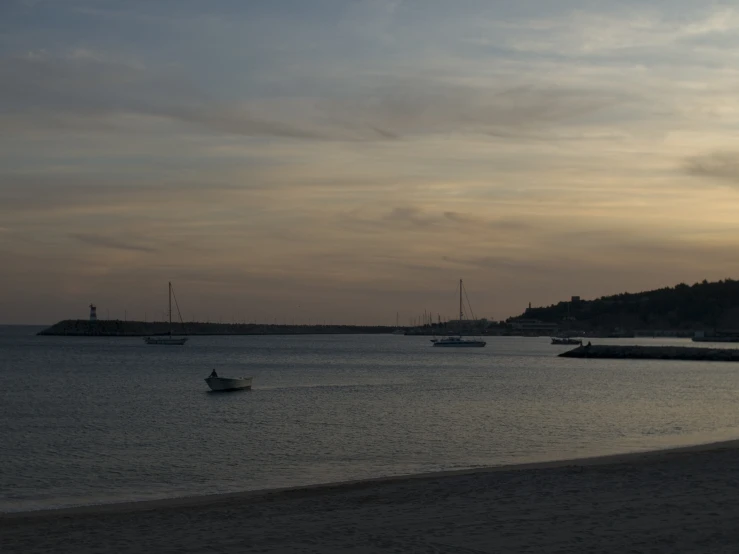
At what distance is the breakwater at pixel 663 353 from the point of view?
106 meters

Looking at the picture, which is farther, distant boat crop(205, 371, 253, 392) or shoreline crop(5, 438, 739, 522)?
distant boat crop(205, 371, 253, 392)

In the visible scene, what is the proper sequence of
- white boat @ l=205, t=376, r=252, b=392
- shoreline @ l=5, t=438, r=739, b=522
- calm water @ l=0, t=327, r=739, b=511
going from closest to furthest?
shoreline @ l=5, t=438, r=739, b=522 < calm water @ l=0, t=327, r=739, b=511 < white boat @ l=205, t=376, r=252, b=392

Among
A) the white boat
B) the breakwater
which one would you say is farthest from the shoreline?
the breakwater

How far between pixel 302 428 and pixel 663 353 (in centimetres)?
8887

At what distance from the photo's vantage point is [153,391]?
184ft

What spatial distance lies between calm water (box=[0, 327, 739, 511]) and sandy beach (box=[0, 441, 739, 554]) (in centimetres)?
429

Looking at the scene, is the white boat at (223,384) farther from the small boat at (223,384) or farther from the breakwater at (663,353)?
the breakwater at (663,353)

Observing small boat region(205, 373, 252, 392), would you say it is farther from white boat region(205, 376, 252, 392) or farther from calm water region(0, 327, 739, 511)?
calm water region(0, 327, 739, 511)

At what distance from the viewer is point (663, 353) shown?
113 m

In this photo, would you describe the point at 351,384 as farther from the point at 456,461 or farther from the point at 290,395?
the point at 456,461

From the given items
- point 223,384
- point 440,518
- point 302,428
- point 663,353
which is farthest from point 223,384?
point 663,353

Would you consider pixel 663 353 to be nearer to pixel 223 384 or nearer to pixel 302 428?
pixel 223 384

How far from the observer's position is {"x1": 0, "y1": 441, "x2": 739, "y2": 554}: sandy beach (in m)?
12.4

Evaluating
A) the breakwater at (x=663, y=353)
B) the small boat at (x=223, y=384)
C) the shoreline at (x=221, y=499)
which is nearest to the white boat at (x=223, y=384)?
the small boat at (x=223, y=384)
